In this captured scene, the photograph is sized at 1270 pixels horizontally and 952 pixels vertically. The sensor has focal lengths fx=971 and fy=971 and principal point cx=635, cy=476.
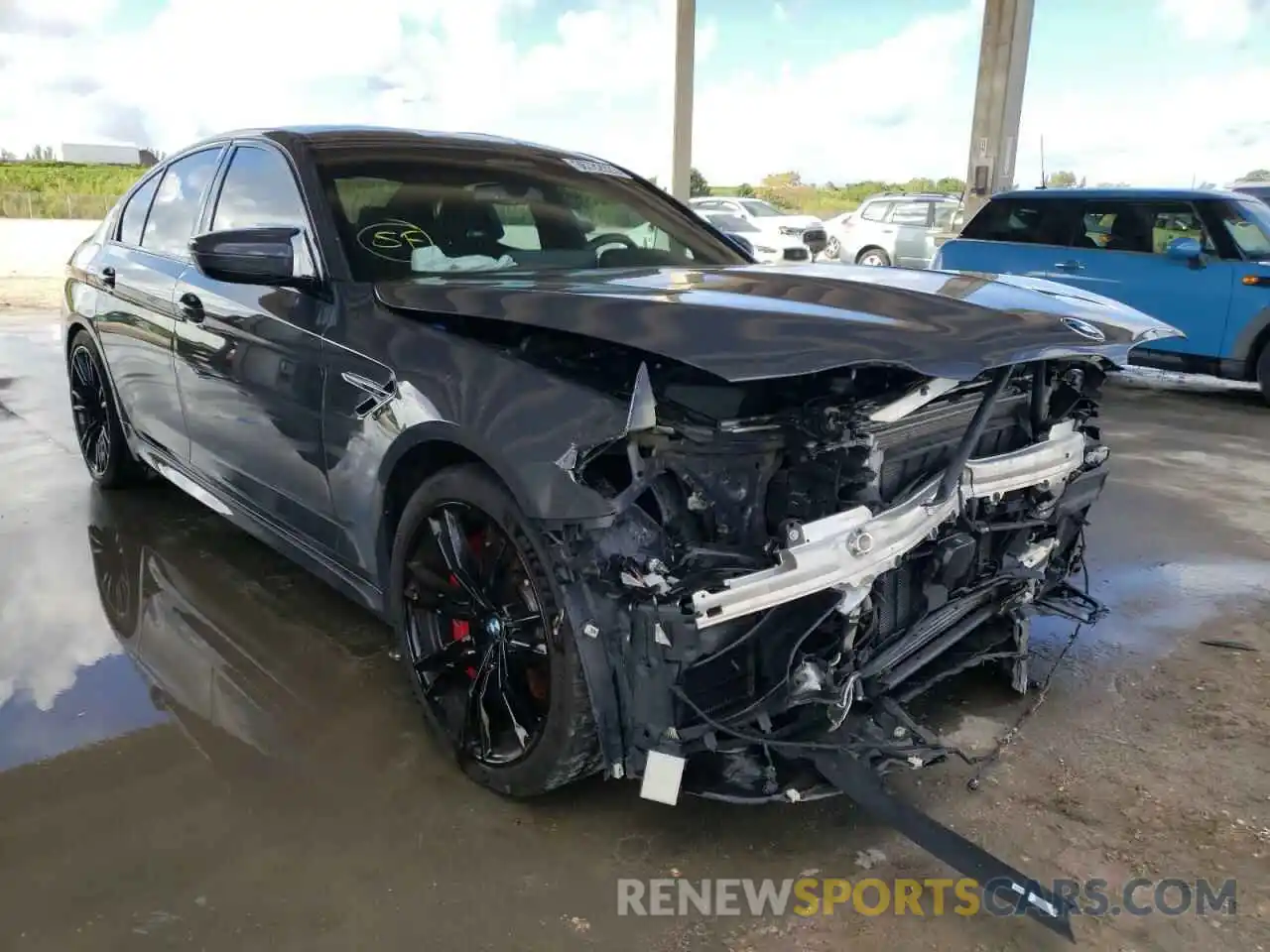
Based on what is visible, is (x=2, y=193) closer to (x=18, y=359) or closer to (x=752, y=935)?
(x=18, y=359)

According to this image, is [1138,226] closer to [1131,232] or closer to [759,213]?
[1131,232]

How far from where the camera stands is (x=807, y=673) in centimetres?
206

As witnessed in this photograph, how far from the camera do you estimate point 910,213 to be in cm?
1503

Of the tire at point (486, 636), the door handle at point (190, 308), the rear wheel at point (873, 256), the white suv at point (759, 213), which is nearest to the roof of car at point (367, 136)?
the door handle at point (190, 308)

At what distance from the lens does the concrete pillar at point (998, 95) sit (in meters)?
12.7

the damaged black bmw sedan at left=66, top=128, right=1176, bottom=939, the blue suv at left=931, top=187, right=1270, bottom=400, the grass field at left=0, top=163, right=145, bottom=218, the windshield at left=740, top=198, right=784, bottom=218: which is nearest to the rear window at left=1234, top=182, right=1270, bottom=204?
the blue suv at left=931, top=187, right=1270, bottom=400

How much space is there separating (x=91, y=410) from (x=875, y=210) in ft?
43.3

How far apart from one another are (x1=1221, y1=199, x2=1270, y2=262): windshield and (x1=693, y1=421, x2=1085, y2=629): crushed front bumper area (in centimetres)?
652

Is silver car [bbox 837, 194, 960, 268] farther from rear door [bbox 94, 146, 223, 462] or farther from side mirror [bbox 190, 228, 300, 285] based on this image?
side mirror [bbox 190, 228, 300, 285]

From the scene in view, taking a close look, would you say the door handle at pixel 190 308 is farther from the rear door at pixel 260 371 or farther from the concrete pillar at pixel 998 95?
the concrete pillar at pixel 998 95

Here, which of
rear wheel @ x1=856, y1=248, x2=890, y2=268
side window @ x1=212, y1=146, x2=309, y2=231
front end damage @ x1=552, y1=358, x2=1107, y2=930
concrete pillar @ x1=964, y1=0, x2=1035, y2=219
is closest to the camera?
front end damage @ x1=552, y1=358, x2=1107, y2=930

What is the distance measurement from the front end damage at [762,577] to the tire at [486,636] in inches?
2.3

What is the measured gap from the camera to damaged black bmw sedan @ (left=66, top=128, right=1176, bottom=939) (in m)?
1.99

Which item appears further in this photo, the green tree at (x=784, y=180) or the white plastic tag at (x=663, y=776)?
the green tree at (x=784, y=180)
